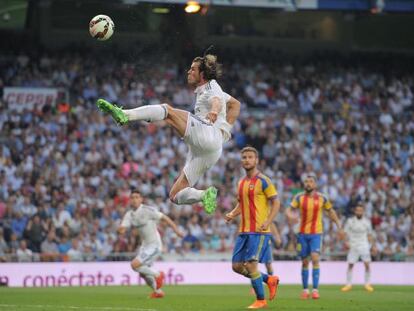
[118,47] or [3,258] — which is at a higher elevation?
[118,47]

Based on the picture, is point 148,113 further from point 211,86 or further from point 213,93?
point 211,86

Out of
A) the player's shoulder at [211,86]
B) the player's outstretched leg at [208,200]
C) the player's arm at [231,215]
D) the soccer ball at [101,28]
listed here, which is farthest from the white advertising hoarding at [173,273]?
the player's shoulder at [211,86]

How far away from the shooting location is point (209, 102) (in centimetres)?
1391

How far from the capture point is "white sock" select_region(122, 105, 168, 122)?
1284 cm

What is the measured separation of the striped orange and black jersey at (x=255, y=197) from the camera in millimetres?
16438

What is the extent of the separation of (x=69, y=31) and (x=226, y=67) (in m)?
5.94

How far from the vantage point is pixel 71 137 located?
30781 millimetres

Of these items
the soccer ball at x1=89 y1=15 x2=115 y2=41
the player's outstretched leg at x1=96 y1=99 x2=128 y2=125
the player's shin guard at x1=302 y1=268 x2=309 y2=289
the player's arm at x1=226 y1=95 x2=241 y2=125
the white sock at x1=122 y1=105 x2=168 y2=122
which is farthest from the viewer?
the player's shin guard at x1=302 y1=268 x2=309 y2=289

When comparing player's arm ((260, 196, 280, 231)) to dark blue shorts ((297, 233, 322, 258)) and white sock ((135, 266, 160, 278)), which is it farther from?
white sock ((135, 266, 160, 278))

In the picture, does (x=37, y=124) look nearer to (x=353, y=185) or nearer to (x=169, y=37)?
(x=169, y=37)

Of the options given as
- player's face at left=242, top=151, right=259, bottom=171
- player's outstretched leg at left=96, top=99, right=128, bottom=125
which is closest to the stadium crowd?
player's face at left=242, top=151, right=259, bottom=171

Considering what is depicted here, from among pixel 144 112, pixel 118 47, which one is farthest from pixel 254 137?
pixel 144 112

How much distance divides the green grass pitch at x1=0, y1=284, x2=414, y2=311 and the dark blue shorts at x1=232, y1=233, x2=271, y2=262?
2.87 ft

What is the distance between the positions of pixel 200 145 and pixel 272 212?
111 inches
